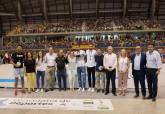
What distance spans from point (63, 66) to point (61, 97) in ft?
5.76

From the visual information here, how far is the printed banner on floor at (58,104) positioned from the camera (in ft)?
31.0

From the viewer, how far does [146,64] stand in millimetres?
10781

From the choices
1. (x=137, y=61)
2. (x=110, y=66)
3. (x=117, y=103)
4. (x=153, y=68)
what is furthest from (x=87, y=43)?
(x=117, y=103)

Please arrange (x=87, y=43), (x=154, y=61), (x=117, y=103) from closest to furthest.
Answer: (x=117, y=103), (x=154, y=61), (x=87, y=43)

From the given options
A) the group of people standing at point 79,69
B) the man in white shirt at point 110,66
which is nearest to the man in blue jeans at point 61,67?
the group of people standing at point 79,69

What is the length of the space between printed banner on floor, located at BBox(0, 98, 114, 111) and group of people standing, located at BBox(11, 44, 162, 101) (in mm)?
1372

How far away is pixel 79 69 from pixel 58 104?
3004mm

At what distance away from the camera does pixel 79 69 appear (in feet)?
41.7

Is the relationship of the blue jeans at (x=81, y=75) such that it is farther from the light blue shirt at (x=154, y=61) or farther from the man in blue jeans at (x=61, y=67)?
the light blue shirt at (x=154, y=61)

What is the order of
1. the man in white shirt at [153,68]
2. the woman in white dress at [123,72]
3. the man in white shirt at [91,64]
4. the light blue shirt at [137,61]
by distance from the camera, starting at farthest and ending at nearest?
the man in white shirt at [91,64], the woman in white dress at [123,72], the light blue shirt at [137,61], the man in white shirt at [153,68]

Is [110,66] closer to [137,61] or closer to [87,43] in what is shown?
[137,61]

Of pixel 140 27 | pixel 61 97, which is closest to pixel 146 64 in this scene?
pixel 61 97

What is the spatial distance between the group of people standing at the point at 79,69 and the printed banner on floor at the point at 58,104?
1.37m

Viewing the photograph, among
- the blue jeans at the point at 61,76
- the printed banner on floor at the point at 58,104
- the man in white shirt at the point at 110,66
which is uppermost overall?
the man in white shirt at the point at 110,66
